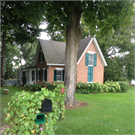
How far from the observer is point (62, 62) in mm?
16500

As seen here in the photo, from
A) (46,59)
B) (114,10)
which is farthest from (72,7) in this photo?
(46,59)

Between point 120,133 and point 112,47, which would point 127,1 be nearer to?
point 120,133

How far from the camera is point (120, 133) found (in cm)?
419

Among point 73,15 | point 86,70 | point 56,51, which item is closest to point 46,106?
point 73,15

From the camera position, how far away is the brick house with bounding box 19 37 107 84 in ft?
53.4

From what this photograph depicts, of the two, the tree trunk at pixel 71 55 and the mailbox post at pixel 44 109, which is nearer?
Result: the mailbox post at pixel 44 109

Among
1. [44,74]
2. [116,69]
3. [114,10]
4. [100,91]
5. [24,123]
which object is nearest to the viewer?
[24,123]

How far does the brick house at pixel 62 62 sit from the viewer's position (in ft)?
53.4

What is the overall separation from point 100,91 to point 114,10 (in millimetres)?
8721

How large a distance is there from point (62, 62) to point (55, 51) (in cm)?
258

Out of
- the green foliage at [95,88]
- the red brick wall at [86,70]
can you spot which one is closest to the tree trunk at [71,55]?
the green foliage at [95,88]

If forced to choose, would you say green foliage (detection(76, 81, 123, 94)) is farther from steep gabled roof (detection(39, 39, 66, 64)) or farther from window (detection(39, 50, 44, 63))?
window (detection(39, 50, 44, 63))

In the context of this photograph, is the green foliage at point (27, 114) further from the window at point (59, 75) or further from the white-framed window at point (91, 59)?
the white-framed window at point (91, 59)

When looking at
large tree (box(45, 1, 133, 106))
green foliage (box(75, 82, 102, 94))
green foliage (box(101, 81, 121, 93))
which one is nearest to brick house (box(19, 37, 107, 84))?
green foliage (box(75, 82, 102, 94))
